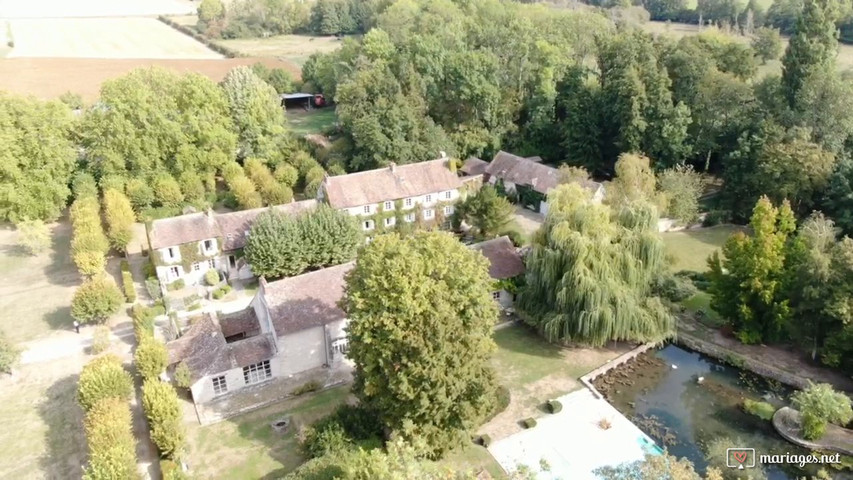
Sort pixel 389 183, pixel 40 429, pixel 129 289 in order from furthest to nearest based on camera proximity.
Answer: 1. pixel 389 183
2. pixel 129 289
3. pixel 40 429

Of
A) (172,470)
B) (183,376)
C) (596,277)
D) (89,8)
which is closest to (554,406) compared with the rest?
(596,277)

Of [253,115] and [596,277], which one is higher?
[253,115]

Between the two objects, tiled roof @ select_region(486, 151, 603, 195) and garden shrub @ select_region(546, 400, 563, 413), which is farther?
tiled roof @ select_region(486, 151, 603, 195)

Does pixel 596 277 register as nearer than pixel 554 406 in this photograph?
No

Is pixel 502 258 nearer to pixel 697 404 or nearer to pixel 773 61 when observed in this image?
pixel 697 404

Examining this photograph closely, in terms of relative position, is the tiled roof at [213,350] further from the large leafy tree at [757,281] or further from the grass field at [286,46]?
the grass field at [286,46]

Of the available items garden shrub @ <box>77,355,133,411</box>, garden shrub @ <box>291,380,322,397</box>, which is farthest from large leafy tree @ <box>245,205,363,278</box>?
garden shrub @ <box>77,355,133,411</box>

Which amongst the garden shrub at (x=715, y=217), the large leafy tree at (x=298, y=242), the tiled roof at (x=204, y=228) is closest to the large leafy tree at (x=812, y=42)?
the garden shrub at (x=715, y=217)

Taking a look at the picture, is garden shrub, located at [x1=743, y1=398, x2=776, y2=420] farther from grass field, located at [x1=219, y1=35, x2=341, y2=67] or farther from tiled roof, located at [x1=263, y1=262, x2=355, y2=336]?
grass field, located at [x1=219, y1=35, x2=341, y2=67]
